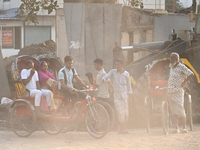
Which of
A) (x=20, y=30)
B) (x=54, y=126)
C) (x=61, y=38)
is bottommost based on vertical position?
(x=54, y=126)

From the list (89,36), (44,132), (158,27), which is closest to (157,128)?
(44,132)

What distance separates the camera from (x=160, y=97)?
9555 mm

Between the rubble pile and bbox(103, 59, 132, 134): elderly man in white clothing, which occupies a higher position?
the rubble pile

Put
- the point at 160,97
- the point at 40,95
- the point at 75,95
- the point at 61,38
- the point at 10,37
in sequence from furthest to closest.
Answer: the point at 10,37 < the point at 61,38 < the point at 160,97 < the point at 40,95 < the point at 75,95

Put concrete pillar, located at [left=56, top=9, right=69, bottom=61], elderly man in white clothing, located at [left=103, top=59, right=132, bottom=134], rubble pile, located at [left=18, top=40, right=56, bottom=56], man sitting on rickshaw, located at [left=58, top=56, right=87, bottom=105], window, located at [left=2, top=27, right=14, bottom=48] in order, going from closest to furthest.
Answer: man sitting on rickshaw, located at [left=58, top=56, right=87, bottom=105] < elderly man in white clothing, located at [left=103, top=59, right=132, bottom=134] < concrete pillar, located at [left=56, top=9, right=69, bottom=61] < rubble pile, located at [left=18, top=40, right=56, bottom=56] < window, located at [left=2, top=27, right=14, bottom=48]

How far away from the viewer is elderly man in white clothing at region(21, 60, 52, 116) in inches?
336

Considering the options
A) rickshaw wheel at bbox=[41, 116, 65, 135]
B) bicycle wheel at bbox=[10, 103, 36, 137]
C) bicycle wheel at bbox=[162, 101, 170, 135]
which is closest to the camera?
bicycle wheel at bbox=[162, 101, 170, 135]

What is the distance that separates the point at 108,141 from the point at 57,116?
1.32m

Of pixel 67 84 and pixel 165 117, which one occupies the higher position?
pixel 67 84

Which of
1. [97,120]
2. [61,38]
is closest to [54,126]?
[97,120]

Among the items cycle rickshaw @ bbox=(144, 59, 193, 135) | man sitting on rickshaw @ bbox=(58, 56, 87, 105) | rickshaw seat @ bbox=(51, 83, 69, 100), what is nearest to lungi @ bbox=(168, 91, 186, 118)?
cycle rickshaw @ bbox=(144, 59, 193, 135)

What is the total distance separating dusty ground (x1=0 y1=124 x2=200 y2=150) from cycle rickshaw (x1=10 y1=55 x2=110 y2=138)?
186mm

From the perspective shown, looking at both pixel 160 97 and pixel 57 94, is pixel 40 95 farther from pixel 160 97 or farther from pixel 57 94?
pixel 160 97

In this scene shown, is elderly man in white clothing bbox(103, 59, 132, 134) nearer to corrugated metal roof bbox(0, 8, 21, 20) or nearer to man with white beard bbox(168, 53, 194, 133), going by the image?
man with white beard bbox(168, 53, 194, 133)
